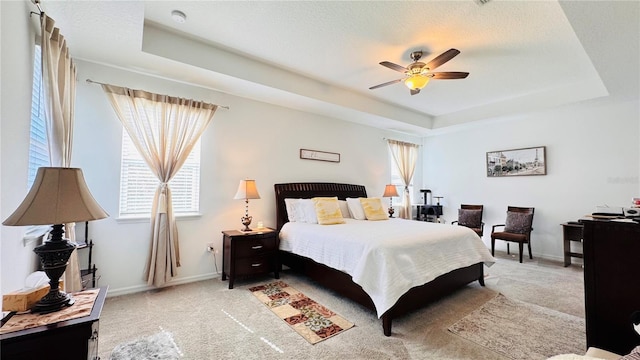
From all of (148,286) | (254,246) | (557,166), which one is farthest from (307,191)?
(557,166)

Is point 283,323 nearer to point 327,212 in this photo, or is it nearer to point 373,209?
point 327,212

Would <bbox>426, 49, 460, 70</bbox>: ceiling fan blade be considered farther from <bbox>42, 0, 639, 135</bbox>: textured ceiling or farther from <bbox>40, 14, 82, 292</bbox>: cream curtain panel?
<bbox>40, 14, 82, 292</bbox>: cream curtain panel

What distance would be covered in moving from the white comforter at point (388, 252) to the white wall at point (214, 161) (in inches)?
46.4

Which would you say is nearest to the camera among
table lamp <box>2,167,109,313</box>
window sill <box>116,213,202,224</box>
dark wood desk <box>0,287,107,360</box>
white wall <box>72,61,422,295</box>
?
dark wood desk <box>0,287,107,360</box>

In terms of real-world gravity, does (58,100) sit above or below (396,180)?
above

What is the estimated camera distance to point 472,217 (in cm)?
554

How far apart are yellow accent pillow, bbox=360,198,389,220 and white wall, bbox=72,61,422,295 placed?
38.8 inches

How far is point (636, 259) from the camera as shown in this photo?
1.50 metres

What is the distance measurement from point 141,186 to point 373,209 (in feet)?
11.1

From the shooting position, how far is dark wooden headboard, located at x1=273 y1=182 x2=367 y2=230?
4.31 m

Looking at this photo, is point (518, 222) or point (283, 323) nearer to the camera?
point (283, 323)

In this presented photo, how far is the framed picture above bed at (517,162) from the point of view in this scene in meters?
5.06

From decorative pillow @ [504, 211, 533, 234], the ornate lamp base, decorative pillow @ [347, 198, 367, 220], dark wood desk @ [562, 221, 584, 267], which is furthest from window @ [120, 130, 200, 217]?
dark wood desk @ [562, 221, 584, 267]

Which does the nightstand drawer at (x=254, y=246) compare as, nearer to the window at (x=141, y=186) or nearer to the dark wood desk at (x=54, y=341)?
the window at (x=141, y=186)
